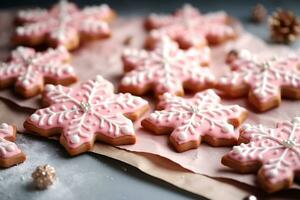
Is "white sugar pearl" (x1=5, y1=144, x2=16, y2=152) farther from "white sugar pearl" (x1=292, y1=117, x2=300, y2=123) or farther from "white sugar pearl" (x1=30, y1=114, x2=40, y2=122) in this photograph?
"white sugar pearl" (x1=292, y1=117, x2=300, y2=123)

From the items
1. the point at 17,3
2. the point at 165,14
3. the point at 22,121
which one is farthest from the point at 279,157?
the point at 17,3

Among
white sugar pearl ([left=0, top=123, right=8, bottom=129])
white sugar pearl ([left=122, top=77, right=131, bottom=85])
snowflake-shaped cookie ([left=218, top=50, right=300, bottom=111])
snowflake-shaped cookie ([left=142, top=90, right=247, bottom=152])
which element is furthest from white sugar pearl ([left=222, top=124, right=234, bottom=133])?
white sugar pearl ([left=0, top=123, right=8, bottom=129])

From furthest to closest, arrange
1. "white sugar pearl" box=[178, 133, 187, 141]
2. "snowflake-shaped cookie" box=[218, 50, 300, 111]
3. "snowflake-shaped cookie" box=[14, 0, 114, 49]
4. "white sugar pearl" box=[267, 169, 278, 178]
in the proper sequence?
"snowflake-shaped cookie" box=[14, 0, 114, 49] < "snowflake-shaped cookie" box=[218, 50, 300, 111] < "white sugar pearl" box=[178, 133, 187, 141] < "white sugar pearl" box=[267, 169, 278, 178]

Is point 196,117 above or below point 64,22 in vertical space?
below

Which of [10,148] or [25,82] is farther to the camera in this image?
[25,82]

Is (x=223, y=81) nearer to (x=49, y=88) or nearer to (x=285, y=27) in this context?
(x=285, y=27)

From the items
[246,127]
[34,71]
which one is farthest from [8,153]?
[246,127]

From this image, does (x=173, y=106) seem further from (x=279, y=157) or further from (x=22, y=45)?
(x=22, y=45)

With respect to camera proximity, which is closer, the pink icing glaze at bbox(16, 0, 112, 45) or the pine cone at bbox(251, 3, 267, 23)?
the pink icing glaze at bbox(16, 0, 112, 45)
